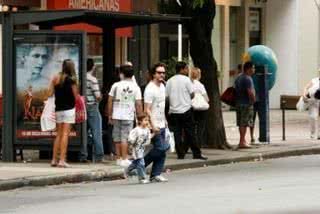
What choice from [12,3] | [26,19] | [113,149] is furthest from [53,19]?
[12,3]

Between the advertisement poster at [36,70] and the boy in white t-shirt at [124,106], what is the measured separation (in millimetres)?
806

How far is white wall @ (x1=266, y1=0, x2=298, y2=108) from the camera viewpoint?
39.9 m

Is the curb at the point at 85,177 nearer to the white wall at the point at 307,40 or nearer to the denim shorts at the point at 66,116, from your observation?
the denim shorts at the point at 66,116

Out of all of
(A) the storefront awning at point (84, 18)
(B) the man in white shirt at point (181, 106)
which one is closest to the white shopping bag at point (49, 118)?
(A) the storefront awning at point (84, 18)

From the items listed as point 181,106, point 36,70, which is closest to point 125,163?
point 181,106

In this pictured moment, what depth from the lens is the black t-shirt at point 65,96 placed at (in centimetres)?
1611

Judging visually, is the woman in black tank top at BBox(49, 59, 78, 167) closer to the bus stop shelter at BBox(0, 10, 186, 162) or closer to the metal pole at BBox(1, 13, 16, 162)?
the bus stop shelter at BBox(0, 10, 186, 162)

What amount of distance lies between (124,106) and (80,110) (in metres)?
0.84

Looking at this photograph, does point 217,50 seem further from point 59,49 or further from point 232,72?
point 59,49

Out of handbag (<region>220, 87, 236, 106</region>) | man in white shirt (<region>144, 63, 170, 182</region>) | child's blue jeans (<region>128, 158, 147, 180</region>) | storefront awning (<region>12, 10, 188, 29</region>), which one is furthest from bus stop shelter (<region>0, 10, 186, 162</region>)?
handbag (<region>220, 87, 236, 106</region>)

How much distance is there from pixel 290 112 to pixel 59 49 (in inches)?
856

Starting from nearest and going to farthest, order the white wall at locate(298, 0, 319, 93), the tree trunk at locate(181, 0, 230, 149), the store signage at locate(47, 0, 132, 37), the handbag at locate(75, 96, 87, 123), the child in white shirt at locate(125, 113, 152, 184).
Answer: the child in white shirt at locate(125, 113, 152, 184) → the handbag at locate(75, 96, 87, 123) → the tree trunk at locate(181, 0, 230, 149) → the store signage at locate(47, 0, 132, 37) → the white wall at locate(298, 0, 319, 93)

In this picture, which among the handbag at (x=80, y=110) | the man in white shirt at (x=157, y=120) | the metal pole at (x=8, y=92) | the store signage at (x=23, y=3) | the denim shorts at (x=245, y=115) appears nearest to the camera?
the man in white shirt at (x=157, y=120)

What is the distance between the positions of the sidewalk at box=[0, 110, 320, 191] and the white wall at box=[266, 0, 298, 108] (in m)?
14.1
